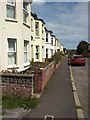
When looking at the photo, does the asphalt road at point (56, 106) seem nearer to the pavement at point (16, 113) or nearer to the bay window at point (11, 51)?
the pavement at point (16, 113)

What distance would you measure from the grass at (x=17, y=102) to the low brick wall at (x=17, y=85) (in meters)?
0.32

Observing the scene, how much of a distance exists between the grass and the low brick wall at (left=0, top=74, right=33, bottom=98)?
32 centimetres

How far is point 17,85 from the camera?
9.97 metres

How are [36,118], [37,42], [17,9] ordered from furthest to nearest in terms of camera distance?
[37,42]
[17,9]
[36,118]

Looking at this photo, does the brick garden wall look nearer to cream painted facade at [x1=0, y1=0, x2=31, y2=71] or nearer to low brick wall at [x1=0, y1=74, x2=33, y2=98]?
low brick wall at [x1=0, y1=74, x2=33, y2=98]

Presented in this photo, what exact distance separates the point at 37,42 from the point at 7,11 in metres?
15.6

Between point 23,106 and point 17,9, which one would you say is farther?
point 17,9

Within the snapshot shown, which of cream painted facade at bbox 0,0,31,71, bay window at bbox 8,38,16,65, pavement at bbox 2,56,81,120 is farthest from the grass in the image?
bay window at bbox 8,38,16,65

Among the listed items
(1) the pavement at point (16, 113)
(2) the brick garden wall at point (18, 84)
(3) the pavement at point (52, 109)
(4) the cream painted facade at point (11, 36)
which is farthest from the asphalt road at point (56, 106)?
(4) the cream painted facade at point (11, 36)

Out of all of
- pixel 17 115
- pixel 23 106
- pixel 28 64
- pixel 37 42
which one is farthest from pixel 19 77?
pixel 37 42

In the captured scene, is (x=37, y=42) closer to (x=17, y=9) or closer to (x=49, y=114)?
(x=17, y=9)

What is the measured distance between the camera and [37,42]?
2758cm

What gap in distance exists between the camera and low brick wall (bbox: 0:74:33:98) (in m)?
9.81

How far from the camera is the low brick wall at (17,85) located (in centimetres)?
981
